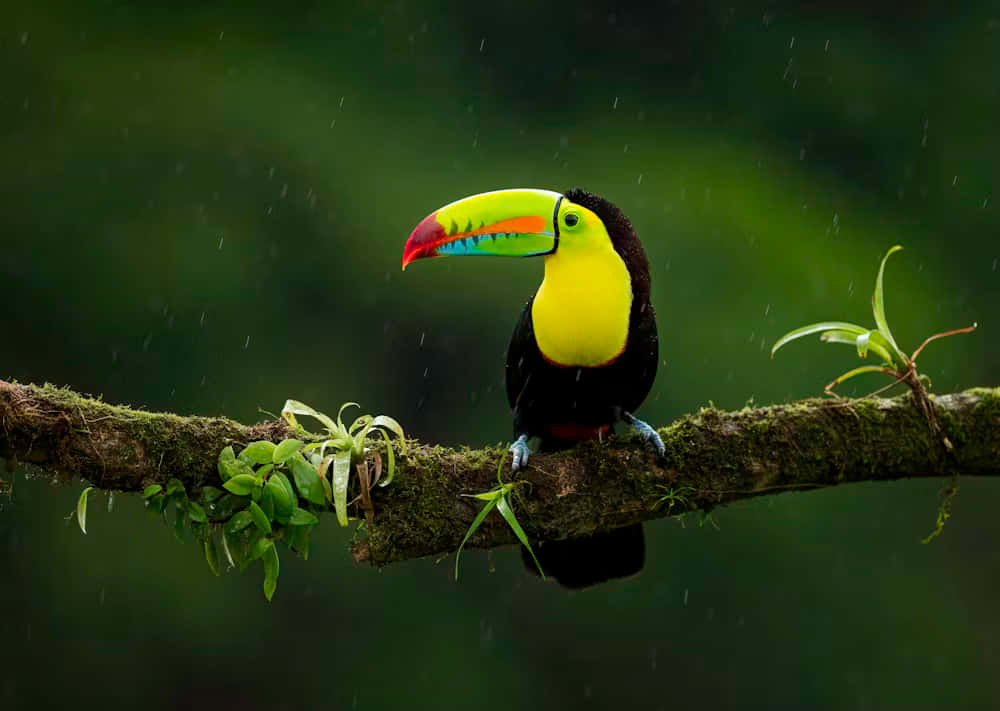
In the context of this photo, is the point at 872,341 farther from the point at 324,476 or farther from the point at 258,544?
the point at 258,544

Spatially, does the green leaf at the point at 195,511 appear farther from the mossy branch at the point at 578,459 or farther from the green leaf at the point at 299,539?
the green leaf at the point at 299,539

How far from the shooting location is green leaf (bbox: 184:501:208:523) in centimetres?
216

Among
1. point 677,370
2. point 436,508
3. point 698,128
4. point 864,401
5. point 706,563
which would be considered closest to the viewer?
point 436,508

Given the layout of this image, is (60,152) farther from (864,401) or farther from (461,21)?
(864,401)

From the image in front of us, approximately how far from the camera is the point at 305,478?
7.13 feet

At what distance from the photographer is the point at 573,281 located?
2.51 metres

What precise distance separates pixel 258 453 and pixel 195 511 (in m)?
0.17

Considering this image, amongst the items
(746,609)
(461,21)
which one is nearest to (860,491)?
(746,609)

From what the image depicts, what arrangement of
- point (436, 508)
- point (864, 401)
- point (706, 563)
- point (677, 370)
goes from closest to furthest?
1. point (436, 508)
2. point (864, 401)
3. point (677, 370)
4. point (706, 563)

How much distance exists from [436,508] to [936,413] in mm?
1139

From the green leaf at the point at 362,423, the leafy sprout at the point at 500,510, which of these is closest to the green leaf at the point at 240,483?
the green leaf at the point at 362,423

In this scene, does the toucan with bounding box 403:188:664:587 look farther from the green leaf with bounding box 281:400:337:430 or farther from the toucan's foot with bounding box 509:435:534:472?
the green leaf with bounding box 281:400:337:430

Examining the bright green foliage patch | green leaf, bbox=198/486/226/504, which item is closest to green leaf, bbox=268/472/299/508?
the bright green foliage patch

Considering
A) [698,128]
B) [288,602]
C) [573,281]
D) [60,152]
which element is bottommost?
[288,602]
